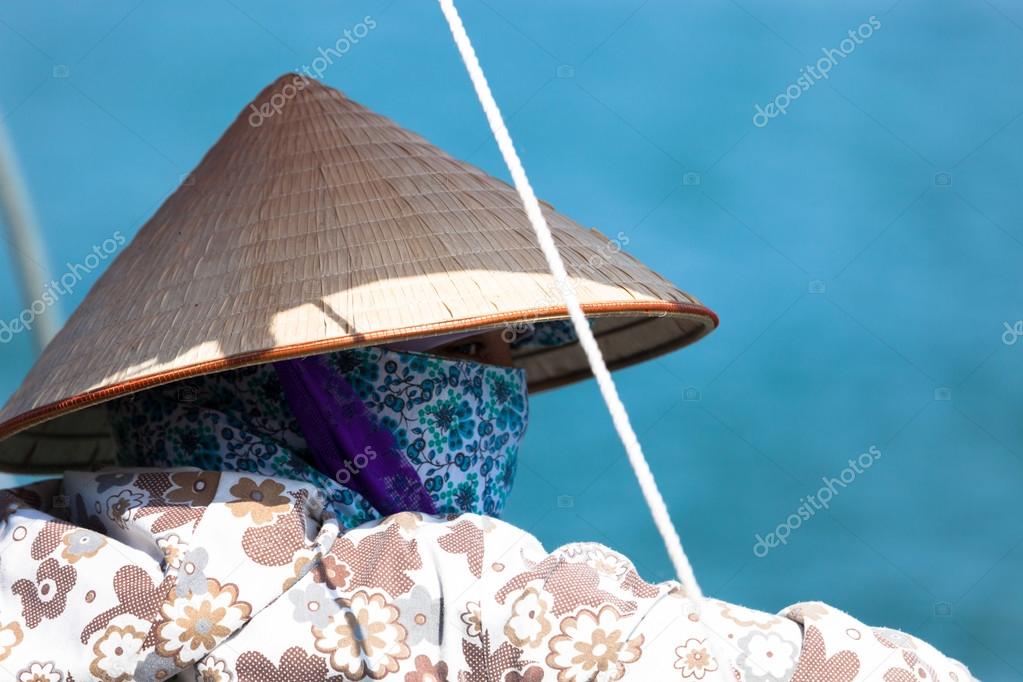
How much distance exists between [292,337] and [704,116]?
2.96 metres

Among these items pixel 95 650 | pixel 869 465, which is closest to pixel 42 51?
pixel 869 465

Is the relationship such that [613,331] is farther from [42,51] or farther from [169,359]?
[42,51]

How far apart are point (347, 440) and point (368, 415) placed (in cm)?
4

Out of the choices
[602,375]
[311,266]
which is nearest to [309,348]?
[311,266]

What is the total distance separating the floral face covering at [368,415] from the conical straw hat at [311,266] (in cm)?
9

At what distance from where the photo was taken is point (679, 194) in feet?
12.8

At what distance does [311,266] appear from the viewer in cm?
126

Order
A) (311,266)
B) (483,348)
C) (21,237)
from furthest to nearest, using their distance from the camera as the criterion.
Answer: (21,237) < (483,348) < (311,266)

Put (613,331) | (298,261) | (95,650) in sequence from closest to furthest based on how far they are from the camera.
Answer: (95,650), (298,261), (613,331)

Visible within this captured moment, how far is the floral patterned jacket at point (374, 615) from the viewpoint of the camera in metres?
1.09

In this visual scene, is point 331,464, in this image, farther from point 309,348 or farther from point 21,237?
point 21,237

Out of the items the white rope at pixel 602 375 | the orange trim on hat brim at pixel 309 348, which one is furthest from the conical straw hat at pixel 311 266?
the white rope at pixel 602 375

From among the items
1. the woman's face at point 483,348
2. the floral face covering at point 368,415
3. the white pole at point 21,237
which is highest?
the woman's face at point 483,348

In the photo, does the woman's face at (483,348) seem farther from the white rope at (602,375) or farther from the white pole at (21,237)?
the white pole at (21,237)
